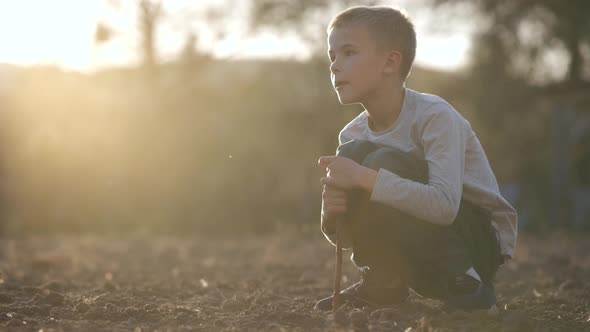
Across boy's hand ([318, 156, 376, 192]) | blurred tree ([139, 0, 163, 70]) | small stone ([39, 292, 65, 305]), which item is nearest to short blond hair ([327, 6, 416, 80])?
boy's hand ([318, 156, 376, 192])

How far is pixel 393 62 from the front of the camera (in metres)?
2.81

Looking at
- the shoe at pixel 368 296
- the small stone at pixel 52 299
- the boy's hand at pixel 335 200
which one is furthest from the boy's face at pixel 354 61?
the small stone at pixel 52 299

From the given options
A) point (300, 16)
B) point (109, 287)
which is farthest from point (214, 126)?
point (109, 287)

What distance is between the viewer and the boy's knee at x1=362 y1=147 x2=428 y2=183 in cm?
258

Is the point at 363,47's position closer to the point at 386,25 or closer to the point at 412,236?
the point at 386,25

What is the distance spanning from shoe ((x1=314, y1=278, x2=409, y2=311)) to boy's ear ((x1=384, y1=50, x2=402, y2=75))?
3.12 feet

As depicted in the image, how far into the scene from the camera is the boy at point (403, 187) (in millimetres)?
2537

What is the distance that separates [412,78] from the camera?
1422 centimetres

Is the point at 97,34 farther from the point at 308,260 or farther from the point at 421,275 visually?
the point at 421,275

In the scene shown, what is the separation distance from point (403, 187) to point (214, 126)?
9393mm

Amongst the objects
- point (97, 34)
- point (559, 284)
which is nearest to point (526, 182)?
point (559, 284)

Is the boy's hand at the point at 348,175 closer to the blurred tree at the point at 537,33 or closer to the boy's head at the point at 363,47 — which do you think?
the boy's head at the point at 363,47

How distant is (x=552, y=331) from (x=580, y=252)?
4.26m

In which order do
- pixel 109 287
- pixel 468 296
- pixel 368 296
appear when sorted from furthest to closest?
1. pixel 109 287
2. pixel 368 296
3. pixel 468 296
